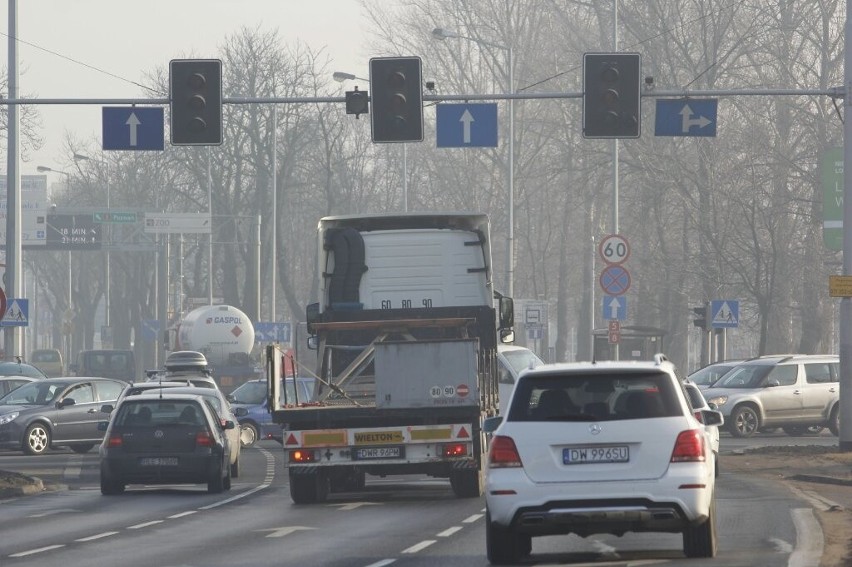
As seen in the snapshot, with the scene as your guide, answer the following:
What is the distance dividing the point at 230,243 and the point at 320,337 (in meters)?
51.8

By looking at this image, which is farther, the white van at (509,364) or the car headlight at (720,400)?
the car headlight at (720,400)

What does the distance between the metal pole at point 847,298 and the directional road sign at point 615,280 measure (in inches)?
316

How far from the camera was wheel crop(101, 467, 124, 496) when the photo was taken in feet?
79.0

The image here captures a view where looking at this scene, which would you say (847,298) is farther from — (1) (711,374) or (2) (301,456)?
(1) (711,374)

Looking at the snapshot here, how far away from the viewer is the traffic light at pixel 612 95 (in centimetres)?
2511

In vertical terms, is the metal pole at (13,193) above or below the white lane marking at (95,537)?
above

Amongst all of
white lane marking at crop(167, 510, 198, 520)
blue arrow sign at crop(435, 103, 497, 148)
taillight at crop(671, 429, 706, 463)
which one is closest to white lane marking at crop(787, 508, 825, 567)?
taillight at crop(671, 429, 706, 463)

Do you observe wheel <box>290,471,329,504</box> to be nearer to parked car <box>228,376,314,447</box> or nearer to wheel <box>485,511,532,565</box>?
wheel <box>485,511,532,565</box>

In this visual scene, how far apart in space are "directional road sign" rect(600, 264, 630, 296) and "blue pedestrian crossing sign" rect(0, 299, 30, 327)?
1277cm

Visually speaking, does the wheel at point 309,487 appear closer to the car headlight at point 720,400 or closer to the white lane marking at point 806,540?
the white lane marking at point 806,540

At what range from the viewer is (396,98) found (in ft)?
82.6

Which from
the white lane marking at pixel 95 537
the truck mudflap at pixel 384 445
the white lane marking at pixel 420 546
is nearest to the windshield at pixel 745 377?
the truck mudflap at pixel 384 445

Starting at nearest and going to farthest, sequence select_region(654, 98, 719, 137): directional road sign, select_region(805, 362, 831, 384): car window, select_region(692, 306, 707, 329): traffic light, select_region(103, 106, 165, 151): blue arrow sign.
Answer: select_region(654, 98, 719, 137): directional road sign < select_region(103, 106, 165, 151): blue arrow sign < select_region(805, 362, 831, 384): car window < select_region(692, 306, 707, 329): traffic light

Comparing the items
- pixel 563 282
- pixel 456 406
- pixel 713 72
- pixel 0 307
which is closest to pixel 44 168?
pixel 563 282
